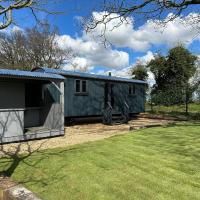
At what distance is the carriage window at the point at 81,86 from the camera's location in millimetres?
14845

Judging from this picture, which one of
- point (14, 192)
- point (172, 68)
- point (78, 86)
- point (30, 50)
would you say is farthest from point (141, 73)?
point (14, 192)

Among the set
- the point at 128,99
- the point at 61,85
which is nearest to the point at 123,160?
the point at 61,85

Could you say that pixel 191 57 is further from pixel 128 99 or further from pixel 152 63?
pixel 128 99

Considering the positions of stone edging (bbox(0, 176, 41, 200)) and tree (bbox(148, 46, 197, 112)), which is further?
tree (bbox(148, 46, 197, 112))

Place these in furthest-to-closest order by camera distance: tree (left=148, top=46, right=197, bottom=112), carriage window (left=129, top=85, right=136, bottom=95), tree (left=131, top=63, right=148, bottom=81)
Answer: tree (left=131, top=63, right=148, bottom=81) < tree (left=148, top=46, right=197, bottom=112) < carriage window (left=129, top=85, right=136, bottom=95)

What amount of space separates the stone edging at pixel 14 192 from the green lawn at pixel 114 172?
0.22m

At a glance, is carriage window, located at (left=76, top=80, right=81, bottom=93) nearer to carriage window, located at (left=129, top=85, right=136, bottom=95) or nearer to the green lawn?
carriage window, located at (left=129, top=85, right=136, bottom=95)

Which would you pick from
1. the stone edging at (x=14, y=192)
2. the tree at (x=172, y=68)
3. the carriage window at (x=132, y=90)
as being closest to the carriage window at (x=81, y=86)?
the carriage window at (x=132, y=90)

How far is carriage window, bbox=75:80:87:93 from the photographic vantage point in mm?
14845

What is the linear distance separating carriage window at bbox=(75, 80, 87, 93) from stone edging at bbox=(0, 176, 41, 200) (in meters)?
10.1

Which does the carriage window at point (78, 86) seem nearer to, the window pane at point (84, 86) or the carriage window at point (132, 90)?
the window pane at point (84, 86)

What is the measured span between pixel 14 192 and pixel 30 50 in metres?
32.0

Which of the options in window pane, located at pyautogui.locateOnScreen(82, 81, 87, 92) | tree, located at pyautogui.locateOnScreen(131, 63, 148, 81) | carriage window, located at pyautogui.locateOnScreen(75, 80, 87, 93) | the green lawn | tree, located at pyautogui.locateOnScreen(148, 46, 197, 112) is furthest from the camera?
tree, located at pyautogui.locateOnScreen(131, 63, 148, 81)

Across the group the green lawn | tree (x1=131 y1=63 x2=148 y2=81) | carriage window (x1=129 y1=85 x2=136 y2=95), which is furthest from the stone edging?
tree (x1=131 y1=63 x2=148 y2=81)
